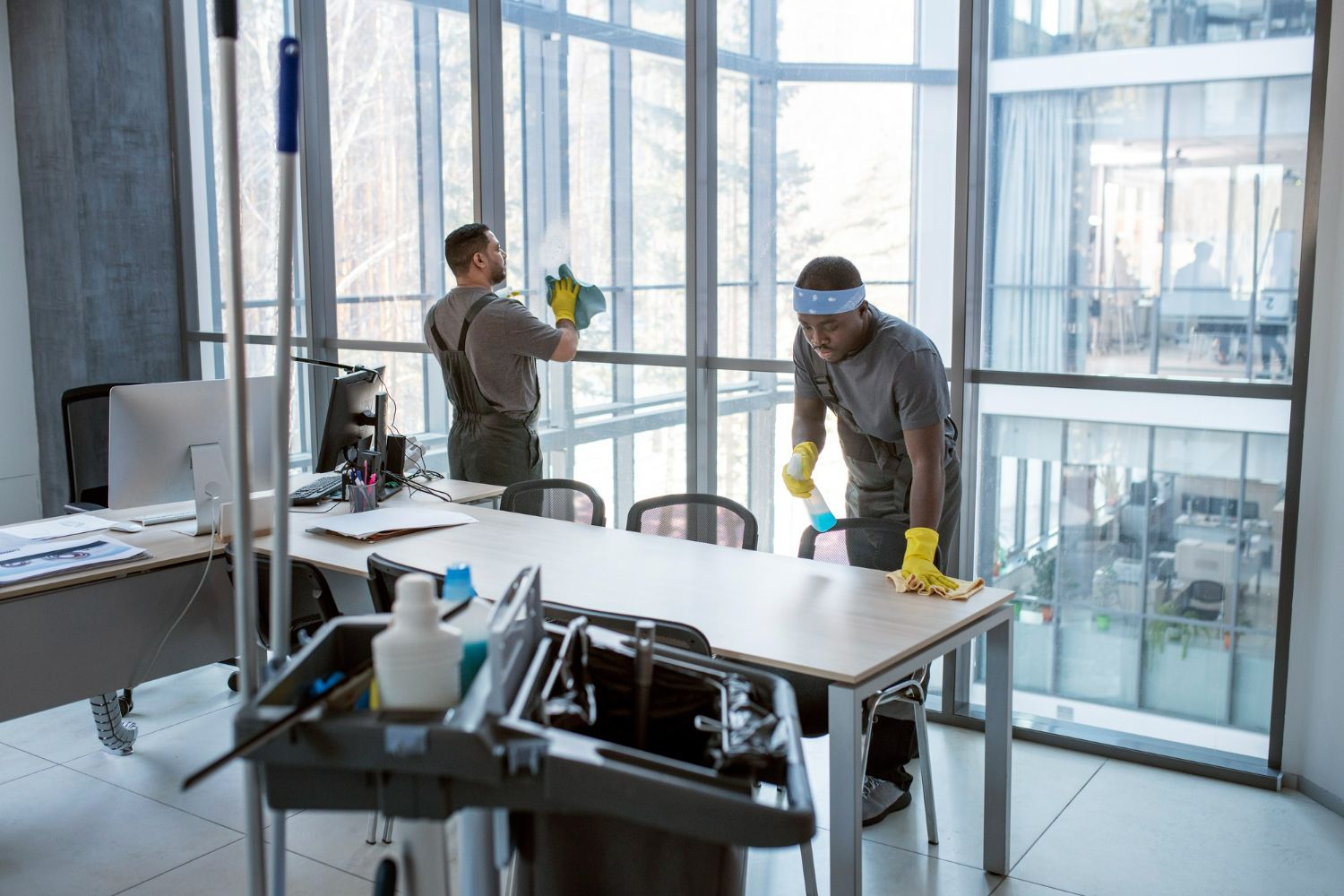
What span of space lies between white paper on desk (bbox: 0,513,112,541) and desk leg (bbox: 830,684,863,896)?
7.64 ft

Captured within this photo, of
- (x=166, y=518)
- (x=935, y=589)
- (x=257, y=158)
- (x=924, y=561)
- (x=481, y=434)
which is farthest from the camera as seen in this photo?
(x=257, y=158)

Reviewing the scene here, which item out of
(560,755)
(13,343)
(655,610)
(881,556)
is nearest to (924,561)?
(881,556)

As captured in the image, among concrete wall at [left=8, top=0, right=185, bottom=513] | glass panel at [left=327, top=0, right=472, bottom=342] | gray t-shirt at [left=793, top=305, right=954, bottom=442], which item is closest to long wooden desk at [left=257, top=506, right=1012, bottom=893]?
gray t-shirt at [left=793, top=305, right=954, bottom=442]

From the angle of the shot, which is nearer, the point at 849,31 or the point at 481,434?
the point at 849,31

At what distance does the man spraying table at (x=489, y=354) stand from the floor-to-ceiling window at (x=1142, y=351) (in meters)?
1.53

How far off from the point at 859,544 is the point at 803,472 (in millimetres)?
254

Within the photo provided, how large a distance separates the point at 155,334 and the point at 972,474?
14.8 feet

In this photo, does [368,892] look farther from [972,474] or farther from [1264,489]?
[1264,489]

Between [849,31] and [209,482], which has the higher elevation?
[849,31]

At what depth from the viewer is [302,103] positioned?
5.30m

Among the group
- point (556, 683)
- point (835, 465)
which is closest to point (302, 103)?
point (835, 465)

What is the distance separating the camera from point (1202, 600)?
3510 millimetres

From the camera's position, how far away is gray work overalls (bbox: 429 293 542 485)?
13.7ft

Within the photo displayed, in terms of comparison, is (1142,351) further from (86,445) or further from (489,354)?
(86,445)
